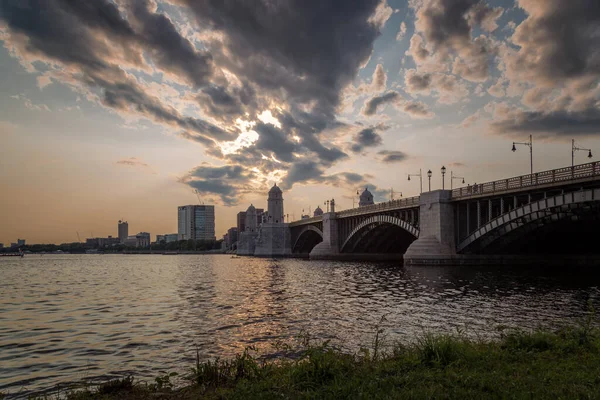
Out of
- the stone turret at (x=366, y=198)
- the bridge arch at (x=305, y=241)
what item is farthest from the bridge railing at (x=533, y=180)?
the stone turret at (x=366, y=198)

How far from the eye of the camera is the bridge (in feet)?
Answer: 140

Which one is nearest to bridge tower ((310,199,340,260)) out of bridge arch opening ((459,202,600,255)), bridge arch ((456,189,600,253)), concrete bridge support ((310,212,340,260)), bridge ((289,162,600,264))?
concrete bridge support ((310,212,340,260))

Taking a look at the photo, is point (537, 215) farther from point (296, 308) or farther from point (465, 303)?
point (296, 308)

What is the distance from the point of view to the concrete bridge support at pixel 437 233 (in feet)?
196

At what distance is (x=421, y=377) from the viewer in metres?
8.91

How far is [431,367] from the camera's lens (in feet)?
32.3

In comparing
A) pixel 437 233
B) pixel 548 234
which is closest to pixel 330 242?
pixel 437 233

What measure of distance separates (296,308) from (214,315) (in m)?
5.27

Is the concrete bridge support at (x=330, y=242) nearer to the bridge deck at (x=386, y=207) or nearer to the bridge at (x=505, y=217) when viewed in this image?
the bridge deck at (x=386, y=207)

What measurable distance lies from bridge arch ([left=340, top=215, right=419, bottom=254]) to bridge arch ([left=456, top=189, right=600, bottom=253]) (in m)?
25.4

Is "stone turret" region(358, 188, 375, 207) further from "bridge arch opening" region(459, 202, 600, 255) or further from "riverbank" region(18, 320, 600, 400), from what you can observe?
"riverbank" region(18, 320, 600, 400)

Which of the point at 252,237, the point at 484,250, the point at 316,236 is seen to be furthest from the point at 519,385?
the point at 252,237

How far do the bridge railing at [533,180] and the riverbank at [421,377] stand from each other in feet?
116

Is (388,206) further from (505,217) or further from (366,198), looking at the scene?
(366,198)
